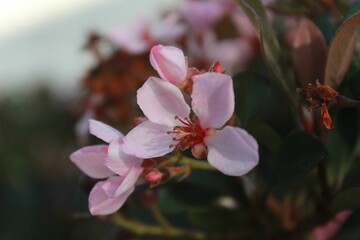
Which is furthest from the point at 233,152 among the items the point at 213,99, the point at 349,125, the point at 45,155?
Answer: the point at 45,155

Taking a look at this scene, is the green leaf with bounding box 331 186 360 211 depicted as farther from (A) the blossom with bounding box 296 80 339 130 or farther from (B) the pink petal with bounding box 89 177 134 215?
(B) the pink petal with bounding box 89 177 134 215

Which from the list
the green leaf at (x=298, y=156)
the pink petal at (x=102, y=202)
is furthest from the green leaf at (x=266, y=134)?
the pink petal at (x=102, y=202)

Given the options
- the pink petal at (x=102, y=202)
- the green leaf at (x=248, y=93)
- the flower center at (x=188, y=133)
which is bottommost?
the pink petal at (x=102, y=202)

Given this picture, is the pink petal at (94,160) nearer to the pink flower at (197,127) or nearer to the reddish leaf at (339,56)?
the pink flower at (197,127)

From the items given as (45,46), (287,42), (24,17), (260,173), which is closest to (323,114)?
(260,173)

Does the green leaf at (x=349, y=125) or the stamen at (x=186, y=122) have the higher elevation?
the stamen at (x=186, y=122)

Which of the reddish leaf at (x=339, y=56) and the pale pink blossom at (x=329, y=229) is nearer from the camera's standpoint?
the reddish leaf at (x=339, y=56)

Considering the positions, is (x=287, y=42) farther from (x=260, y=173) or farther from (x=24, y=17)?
(x=24, y=17)
